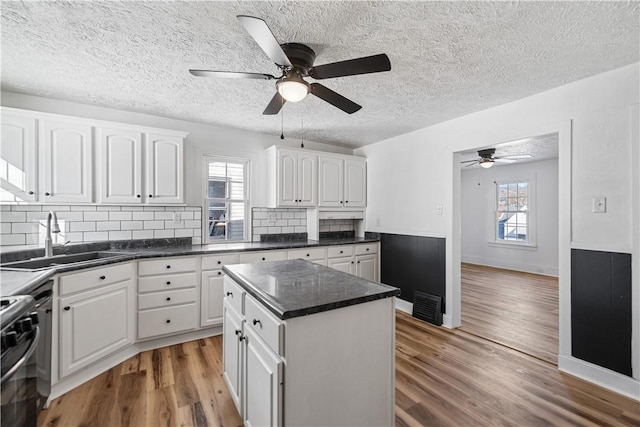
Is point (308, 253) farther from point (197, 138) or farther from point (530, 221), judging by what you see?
point (530, 221)

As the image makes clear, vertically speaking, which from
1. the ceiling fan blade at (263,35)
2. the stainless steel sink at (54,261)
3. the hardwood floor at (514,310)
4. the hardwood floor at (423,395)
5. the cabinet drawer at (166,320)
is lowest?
the hardwood floor at (423,395)

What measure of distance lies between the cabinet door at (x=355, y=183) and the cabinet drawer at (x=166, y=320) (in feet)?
8.44

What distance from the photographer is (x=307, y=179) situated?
4113mm

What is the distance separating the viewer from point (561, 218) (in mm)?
2527

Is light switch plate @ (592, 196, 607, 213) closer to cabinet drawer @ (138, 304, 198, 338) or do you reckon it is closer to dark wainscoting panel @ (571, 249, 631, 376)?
dark wainscoting panel @ (571, 249, 631, 376)

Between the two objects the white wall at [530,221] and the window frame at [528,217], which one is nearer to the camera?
the white wall at [530,221]

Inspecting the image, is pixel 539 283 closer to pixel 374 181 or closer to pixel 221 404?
pixel 374 181

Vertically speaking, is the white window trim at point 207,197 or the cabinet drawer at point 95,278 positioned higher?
the white window trim at point 207,197

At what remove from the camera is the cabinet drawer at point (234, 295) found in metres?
1.76

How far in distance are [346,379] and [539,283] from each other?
5569mm

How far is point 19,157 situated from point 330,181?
329 centimetres

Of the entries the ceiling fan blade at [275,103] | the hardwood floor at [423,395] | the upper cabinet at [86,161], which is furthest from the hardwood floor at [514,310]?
the upper cabinet at [86,161]

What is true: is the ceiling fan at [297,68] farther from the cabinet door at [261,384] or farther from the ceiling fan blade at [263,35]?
the cabinet door at [261,384]

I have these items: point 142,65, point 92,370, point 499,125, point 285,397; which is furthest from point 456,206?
point 92,370
